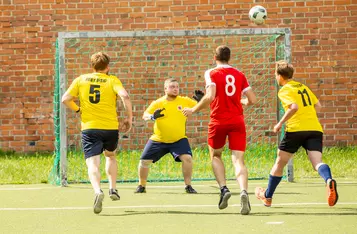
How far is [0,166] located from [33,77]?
185cm

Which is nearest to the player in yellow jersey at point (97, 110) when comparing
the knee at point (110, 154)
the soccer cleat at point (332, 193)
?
the knee at point (110, 154)

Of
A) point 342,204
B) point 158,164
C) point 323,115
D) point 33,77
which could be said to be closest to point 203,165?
point 158,164

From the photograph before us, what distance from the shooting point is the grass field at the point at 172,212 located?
699cm

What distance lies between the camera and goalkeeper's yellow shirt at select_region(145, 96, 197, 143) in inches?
400

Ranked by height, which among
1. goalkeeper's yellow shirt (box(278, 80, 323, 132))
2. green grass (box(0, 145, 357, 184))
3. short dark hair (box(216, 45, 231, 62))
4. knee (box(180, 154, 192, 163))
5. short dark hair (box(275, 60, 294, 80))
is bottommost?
green grass (box(0, 145, 357, 184))

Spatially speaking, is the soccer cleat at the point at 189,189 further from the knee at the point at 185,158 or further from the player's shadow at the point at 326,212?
the player's shadow at the point at 326,212

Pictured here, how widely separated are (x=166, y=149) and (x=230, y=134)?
2118mm

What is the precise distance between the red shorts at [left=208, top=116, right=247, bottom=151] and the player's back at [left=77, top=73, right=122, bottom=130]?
1.07m

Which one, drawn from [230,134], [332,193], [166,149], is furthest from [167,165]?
[332,193]

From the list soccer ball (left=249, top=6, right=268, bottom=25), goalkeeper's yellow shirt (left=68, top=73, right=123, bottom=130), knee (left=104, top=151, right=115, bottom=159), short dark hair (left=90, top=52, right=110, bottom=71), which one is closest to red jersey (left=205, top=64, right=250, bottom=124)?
Result: goalkeeper's yellow shirt (left=68, top=73, right=123, bottom=130)

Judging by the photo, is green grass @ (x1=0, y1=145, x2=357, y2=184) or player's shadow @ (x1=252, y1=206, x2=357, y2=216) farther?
green grass @ (x1=0, y1=145, x2=357, y2=184)

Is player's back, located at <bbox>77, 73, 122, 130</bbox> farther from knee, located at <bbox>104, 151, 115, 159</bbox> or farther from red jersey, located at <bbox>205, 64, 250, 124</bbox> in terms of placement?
red jersey, located at <bbox>205, 64, 250, 124</bbox>

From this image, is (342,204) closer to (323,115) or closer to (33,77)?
(323,115)

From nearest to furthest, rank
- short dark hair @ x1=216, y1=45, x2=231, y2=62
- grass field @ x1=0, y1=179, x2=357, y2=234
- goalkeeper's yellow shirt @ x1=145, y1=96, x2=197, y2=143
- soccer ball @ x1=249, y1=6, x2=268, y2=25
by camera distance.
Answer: grass field @ x1=0, y1=179, x2=357, y2=234, short dark hair @ x1=216, y1=45, x2=231, y2=62, goalkeeper's yellow shirt @ x1=145, y1=96, x2=197, y2=143, soccer ball @ x1=249, y1=6, x2=268, y2=25
